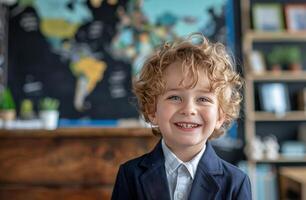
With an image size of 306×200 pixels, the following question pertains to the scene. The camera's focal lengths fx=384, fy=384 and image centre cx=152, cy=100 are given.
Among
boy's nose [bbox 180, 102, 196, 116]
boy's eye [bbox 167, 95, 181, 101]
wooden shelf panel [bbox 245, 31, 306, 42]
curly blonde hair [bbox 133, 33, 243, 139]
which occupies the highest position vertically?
curly blonde hair [bbox 133, 33, 243, 139]

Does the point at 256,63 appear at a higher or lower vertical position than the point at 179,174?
lower

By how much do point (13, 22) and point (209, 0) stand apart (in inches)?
74.0

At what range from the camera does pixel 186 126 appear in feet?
2.52

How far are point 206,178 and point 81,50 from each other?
302 centimetres

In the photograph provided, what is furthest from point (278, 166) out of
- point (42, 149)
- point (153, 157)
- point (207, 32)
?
point (153, 157)

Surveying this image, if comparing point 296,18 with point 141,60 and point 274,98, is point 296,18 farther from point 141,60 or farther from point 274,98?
point 141,60

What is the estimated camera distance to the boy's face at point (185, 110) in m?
0.76

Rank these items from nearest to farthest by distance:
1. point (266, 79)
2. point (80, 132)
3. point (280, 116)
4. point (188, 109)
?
1. point (188, 109)
2. point (80, 132)
3. point (280, 116)
4. point (266, 79)

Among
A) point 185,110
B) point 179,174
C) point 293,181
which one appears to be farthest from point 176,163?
point 293,181

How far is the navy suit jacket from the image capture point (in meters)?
0.77

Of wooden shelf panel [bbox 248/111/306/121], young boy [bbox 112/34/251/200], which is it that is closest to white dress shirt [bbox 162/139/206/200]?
young boy [bbox 112/34/251/200]

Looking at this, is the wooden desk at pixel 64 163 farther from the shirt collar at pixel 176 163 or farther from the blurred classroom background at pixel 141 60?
the shirt collar at pixel 176 163

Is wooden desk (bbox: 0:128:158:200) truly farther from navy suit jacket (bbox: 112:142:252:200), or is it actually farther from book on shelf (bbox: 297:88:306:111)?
book on shelf (bbox: 297:88:306:111)

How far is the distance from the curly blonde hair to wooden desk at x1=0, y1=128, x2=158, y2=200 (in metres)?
1.42
